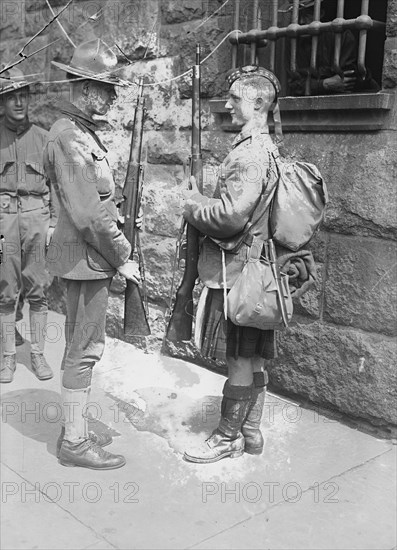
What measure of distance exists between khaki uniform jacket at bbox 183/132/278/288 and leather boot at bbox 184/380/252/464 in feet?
2.05

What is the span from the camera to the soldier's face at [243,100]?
3.63 meters

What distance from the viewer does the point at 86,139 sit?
3.56 m

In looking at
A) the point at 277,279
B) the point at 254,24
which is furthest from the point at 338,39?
the point at 277,279

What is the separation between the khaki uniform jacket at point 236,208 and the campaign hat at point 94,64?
72 centimetres

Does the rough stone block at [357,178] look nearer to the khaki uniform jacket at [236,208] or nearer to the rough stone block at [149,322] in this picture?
the khaki uniform jacket at [236,208]

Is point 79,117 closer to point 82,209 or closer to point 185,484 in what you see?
point 82,209

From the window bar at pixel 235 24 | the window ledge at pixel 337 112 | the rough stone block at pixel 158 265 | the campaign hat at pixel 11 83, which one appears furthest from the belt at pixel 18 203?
the window ledge at pixel 337 112

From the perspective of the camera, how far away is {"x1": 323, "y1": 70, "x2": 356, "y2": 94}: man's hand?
4.41 m

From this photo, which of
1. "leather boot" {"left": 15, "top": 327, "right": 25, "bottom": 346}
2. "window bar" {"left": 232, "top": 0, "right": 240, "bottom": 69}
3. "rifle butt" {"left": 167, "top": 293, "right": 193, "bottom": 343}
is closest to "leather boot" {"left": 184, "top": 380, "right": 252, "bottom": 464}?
"rifle butt" {"left": 167, "top": 293, "right": 193, "bottom": 343}

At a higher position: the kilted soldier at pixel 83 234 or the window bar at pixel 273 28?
the window bar at pixel 273 28

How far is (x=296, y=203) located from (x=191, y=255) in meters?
0.66

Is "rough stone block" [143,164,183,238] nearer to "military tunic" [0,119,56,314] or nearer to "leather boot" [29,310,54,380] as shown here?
"military tunic" [0,119,56,314]

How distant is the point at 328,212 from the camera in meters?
4.36

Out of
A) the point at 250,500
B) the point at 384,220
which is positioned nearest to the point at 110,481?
the point at 250,500
